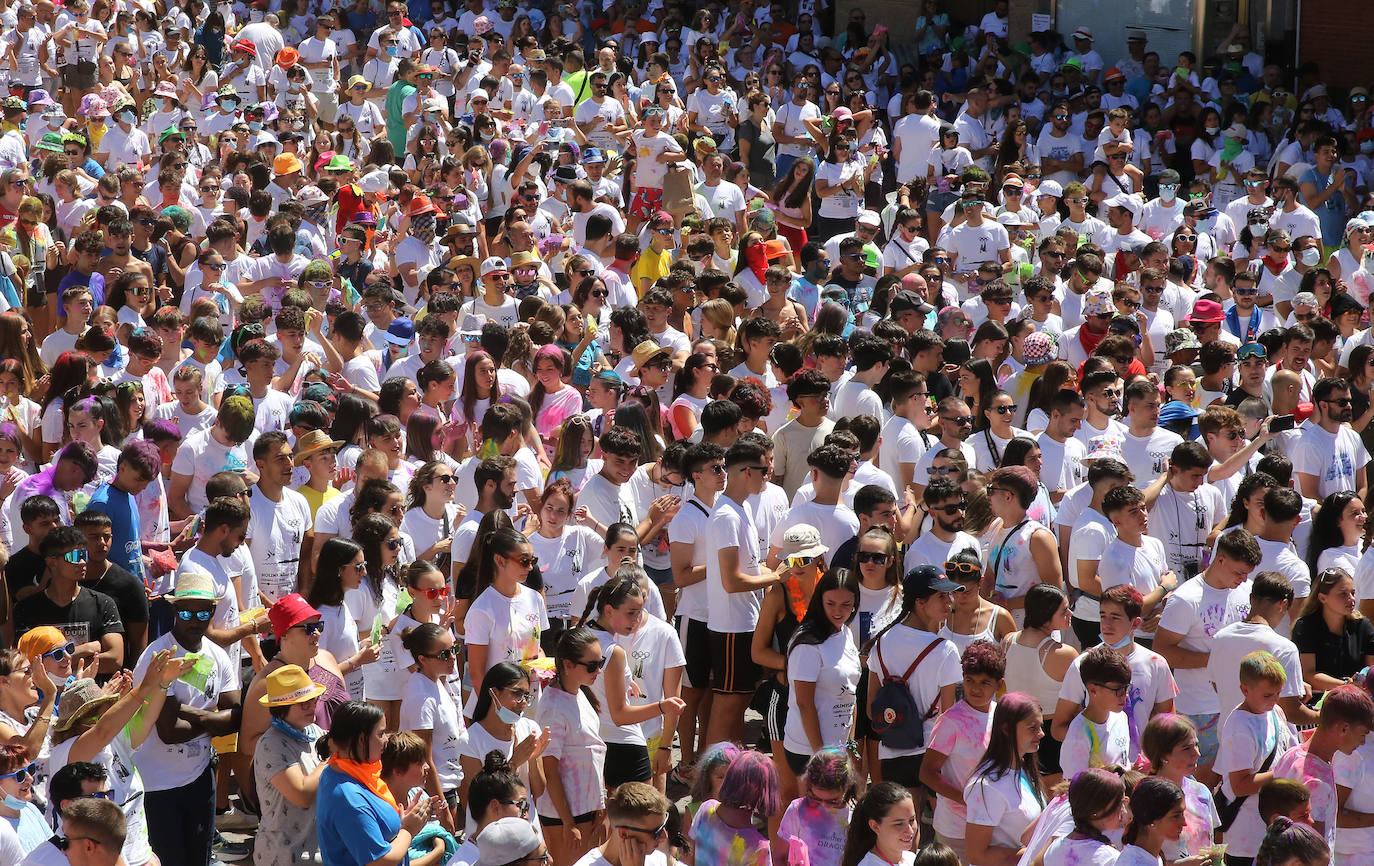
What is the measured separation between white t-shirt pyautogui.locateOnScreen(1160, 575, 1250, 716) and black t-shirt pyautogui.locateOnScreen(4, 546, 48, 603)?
4912mm

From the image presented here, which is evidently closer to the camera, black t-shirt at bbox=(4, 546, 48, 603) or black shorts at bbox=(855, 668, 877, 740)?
black shorts at bbox=(855, 668, 877, 740)

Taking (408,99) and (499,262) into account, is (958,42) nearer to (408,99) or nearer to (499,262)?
(408,99)

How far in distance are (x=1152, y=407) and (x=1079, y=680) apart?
109 inches

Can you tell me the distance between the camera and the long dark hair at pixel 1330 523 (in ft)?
26.5

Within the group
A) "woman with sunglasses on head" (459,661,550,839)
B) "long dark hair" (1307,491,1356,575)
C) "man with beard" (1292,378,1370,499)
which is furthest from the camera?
"man with beard" (1292,378,1370,499)

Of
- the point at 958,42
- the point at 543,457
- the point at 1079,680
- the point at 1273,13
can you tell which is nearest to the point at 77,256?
the point at 543,457

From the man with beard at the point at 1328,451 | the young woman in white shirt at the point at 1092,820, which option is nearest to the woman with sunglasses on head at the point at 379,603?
the young woman in white shirt at the point at 1092,820

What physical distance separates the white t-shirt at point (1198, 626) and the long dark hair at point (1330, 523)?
90cm

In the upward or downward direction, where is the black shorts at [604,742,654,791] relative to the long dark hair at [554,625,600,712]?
downward

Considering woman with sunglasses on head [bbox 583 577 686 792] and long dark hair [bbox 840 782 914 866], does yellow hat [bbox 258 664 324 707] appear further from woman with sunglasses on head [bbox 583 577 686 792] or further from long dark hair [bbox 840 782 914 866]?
long dark hair [bbox 840 782 914 866]

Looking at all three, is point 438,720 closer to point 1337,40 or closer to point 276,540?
point 276,540

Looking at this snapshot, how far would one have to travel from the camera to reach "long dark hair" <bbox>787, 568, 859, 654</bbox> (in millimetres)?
6805

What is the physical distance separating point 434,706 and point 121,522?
2.15 metres

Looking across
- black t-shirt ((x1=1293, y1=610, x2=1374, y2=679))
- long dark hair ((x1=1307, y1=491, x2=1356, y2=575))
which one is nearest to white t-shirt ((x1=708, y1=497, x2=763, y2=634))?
black t-shirt ((x1=1293, y1=610, x2=1374, y2=679))
